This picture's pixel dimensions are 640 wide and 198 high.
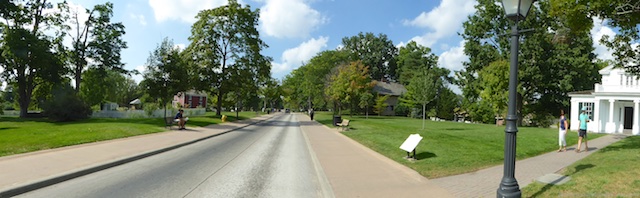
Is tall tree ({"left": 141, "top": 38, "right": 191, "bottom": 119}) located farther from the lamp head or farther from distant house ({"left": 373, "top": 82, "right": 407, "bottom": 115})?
distant house ({"left": 373, "top": 82, "right": 407, "bottom": 115})

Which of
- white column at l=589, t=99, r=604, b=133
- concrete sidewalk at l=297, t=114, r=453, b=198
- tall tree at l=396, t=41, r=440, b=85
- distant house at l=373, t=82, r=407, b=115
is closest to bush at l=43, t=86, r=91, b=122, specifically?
concrete sidewalk at l=297, t=114, r=453, b=198

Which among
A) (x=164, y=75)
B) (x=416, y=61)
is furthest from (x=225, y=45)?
(x=416, y=61)

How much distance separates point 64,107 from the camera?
92.6ft

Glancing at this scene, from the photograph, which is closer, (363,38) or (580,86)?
(580,86)

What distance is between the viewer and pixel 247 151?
43.6 ft

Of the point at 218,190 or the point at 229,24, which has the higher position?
the point at 229,24

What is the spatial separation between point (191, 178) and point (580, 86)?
44760 mm

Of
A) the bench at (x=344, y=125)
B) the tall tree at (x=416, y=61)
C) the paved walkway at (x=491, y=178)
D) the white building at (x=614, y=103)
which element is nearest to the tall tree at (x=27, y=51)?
the bench at (x=344, y=125)

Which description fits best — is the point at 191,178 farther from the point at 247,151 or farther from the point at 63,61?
the point at 63,61

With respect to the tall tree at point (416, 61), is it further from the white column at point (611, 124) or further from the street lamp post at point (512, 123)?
the street lamp post at point (512, 123)

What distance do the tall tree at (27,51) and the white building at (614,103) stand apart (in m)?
45.3

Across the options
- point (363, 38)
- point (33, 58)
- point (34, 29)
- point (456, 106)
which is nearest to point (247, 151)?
point (33, 58)

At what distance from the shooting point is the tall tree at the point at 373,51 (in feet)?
290

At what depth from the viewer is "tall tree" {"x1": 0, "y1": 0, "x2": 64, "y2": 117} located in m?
30.1
